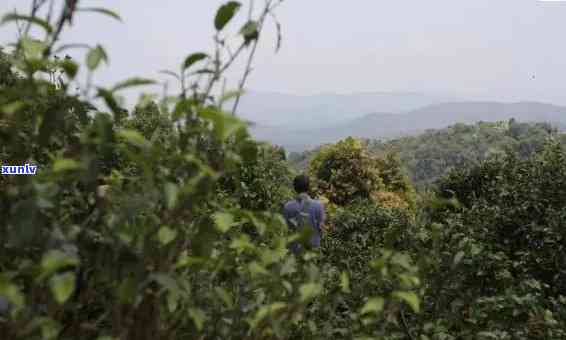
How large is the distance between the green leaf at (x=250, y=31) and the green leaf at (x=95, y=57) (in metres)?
0.47

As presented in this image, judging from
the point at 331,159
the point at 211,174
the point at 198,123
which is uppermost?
the point at 198,123

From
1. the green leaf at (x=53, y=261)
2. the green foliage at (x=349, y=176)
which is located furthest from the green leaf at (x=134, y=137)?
the green foliage at (x=349, y=176)

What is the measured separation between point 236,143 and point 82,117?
54 centimetres

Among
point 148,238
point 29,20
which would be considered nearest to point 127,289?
point 148,238

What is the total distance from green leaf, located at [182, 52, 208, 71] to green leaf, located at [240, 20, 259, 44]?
167 millimetres

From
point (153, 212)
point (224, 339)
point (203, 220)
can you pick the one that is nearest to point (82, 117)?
point (153, 212)

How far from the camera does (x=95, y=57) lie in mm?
1530

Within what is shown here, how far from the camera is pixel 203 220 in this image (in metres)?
1.86

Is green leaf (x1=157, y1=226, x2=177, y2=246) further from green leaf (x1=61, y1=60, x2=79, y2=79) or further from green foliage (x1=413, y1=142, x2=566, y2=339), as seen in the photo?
green foliage (x1=413, y1=142, x2=566, y2=339)

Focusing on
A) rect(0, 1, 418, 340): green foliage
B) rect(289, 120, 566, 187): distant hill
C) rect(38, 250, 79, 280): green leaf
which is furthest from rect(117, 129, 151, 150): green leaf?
rect(289, 120, 566, 187): distant hill

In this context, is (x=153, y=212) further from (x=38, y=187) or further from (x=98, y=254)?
(x=38, y=187)

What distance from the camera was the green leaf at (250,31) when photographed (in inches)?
A: 70.3

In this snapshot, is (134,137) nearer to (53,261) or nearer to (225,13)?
(53,261)

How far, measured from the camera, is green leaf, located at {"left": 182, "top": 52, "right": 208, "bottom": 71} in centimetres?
172
